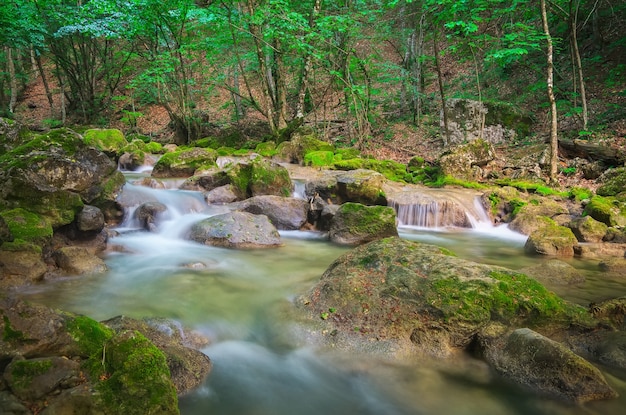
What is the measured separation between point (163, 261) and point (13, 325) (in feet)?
13.5

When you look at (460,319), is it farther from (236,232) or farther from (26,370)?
(236,232)

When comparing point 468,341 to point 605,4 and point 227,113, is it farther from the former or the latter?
point 227,113

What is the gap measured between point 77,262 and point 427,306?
189 inches

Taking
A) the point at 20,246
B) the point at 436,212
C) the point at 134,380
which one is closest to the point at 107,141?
the point at 20,246

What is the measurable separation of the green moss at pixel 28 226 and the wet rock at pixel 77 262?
30 cm

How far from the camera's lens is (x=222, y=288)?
17.7 ft

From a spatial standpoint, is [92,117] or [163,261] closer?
[163,261]

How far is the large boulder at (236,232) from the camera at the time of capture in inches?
Result: 297

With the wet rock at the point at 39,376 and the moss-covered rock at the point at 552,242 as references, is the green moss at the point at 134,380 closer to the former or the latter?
the wet rock at the point at 39,376

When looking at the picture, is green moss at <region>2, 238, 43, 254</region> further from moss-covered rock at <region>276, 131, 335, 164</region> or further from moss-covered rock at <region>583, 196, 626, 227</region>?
moss-covered rock at <region>276, 131, 335, 164</region>

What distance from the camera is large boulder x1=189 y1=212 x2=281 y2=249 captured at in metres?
7.55

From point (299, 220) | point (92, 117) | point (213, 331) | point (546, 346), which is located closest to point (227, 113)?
point (92, 117)

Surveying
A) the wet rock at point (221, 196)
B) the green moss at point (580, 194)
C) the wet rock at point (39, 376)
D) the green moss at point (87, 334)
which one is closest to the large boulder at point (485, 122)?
the green moss at point (580, 194)

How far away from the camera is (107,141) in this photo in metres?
14.4
